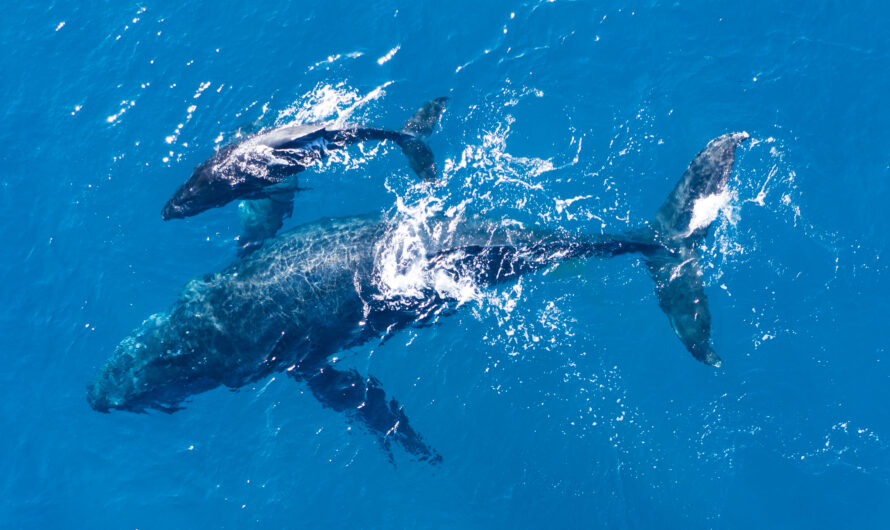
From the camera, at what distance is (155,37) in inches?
965

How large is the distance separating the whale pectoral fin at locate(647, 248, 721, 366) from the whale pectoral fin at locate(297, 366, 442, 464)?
26.3 feet

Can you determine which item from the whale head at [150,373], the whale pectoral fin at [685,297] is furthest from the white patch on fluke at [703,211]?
the whale head at [150,373]

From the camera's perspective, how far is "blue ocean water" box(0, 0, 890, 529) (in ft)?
63.2

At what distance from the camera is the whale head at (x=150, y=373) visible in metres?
19.1

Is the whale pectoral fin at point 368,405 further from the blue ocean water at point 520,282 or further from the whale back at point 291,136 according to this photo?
the whale back at point 291,136

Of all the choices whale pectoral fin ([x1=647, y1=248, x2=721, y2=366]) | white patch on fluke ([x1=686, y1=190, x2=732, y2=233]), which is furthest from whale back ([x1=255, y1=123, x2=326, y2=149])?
white patch on fluke ([x1=686, y1=190, x2=732, y2=233])

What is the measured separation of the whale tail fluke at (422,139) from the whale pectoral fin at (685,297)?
24.2 ft

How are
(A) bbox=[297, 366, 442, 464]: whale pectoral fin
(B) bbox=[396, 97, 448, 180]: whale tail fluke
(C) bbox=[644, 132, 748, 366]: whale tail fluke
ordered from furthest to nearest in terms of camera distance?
1. (B) bbox=[396, 97, 448, 180]: whale tail fluke
2. (A) bbox=[297, 366, 442, 464]: whale pectoral fin
3. (C) bbox=[644, 132, 748, 366]: whale tail fluke

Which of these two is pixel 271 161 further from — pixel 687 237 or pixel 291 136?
pixel 687 237

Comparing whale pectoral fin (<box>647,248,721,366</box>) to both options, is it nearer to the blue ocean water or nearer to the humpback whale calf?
the blue ocean water

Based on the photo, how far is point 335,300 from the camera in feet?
61.9

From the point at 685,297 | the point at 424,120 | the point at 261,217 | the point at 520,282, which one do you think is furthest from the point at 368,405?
the point at 685,297

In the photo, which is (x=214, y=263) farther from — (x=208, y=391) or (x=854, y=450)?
(x=854, y=450)

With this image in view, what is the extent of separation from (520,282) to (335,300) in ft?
18.5
